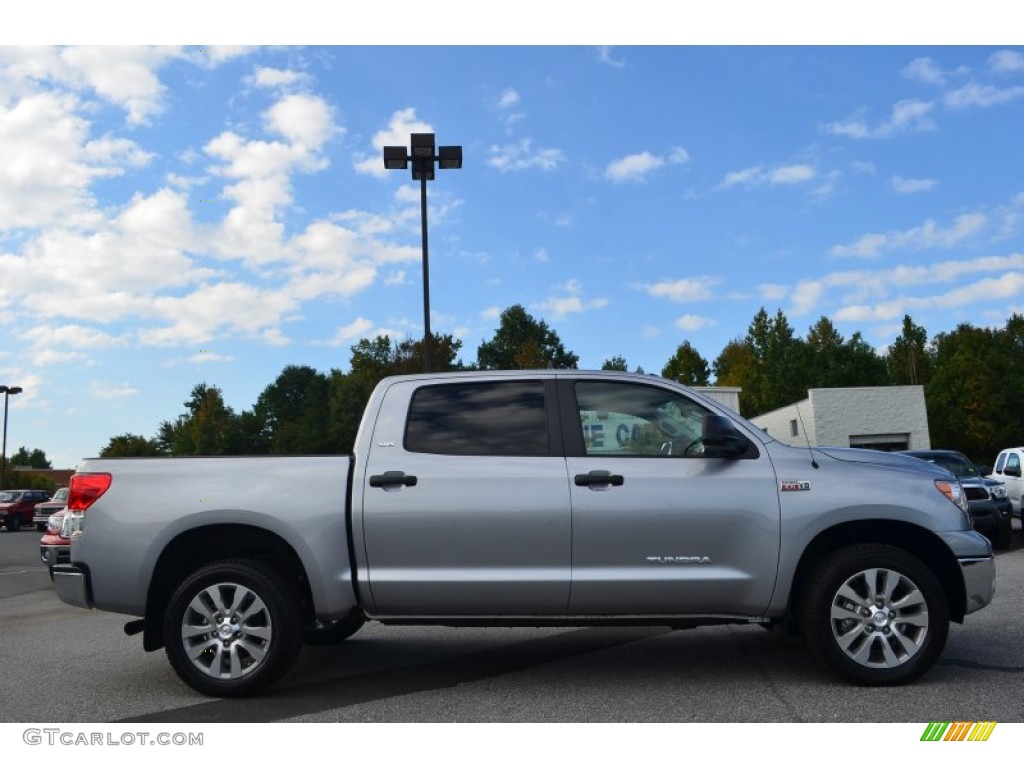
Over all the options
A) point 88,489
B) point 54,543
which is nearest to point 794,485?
point 88,489

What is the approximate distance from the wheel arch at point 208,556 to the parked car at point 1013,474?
1627 cm

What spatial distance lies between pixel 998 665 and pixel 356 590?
4.22 metres

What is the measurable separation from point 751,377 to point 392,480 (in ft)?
270

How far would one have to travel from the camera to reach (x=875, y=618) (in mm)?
5855

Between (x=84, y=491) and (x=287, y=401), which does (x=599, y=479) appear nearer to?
(x=84, y=491)

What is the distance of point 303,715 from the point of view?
217 inches

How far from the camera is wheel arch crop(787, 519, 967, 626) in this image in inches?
237

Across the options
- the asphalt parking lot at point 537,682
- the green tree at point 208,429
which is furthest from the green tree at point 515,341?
the asphalt parking lot at point 537,682

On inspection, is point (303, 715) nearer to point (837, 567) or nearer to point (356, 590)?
point (356, 590)

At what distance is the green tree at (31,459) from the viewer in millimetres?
172212

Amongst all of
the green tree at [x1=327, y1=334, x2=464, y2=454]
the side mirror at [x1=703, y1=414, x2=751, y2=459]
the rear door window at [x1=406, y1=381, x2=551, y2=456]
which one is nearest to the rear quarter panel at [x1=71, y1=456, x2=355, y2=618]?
the rear door window at [x1=406, y1=381, x2=551, y2=456]

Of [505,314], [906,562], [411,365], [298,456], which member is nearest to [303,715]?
[298,456]
